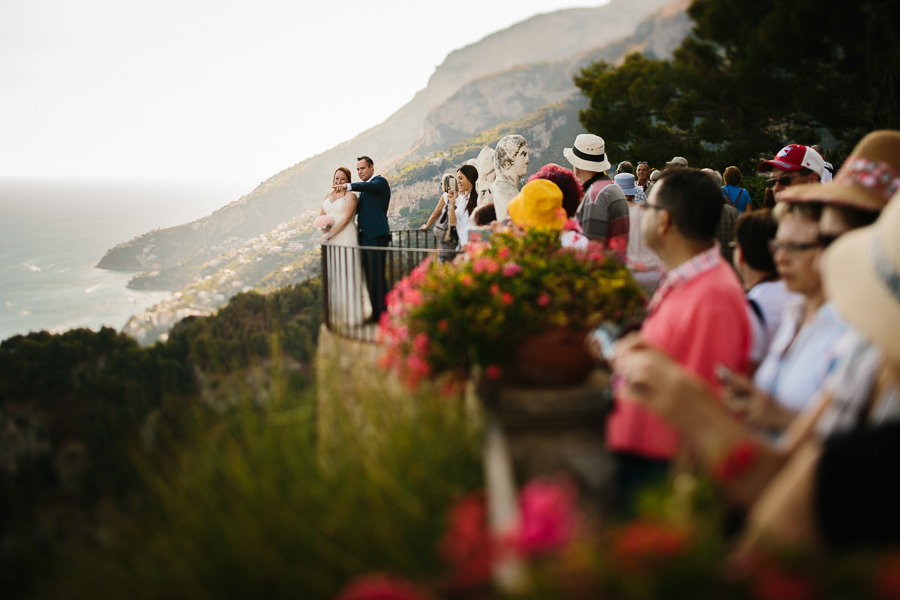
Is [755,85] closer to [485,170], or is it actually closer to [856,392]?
[485,170]

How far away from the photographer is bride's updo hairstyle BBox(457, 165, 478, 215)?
714 cm

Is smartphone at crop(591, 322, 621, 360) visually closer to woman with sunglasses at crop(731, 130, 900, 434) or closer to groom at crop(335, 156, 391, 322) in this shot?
woman with sunglasses at crop(731, 130, 900, 434)

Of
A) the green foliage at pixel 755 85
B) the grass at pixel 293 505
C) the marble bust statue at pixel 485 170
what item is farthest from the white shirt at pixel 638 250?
the grass at pixel 293 505

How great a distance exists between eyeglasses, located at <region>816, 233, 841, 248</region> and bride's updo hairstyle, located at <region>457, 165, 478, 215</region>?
17.5 ft

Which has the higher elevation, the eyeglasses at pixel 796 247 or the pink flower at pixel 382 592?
the eyeglasses at pixel 796 247

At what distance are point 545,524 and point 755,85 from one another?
21.6 ft

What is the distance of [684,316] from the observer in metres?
2.06

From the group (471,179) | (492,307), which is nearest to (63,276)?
(471,179)

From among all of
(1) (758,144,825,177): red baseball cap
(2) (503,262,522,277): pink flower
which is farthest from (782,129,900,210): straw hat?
→ (1) (758,144,825,177): red baseball cap

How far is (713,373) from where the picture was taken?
1.97m

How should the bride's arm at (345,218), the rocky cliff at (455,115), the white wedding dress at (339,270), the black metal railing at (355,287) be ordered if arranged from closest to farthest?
the black metal railing at (355,287) → the white wedding dress at (339,270) → the bride's arm at (345,218) → the rocky cliff at (455,115)

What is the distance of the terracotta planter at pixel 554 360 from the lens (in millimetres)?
2467

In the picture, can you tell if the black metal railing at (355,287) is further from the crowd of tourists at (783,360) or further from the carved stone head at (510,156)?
the crowd of tourists at (783,360)

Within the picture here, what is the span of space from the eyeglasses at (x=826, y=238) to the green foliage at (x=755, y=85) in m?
3.35
